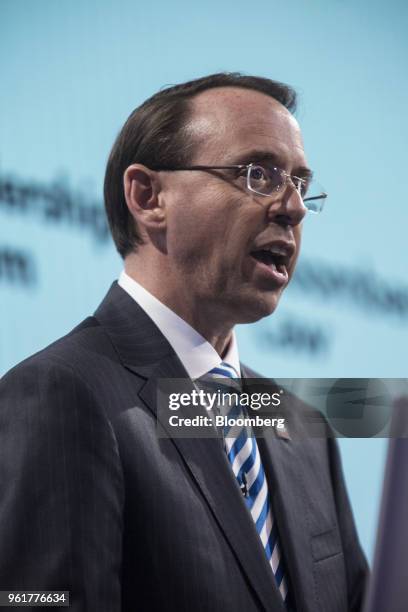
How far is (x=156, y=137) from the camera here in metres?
1.81

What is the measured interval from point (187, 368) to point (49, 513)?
45cm

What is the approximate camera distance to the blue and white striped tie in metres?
1.54

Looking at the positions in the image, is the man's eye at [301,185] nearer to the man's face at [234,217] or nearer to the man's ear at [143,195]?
the man's face at [234,217]

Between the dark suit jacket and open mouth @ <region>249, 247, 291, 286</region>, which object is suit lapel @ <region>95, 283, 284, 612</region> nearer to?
the dark suit jacket

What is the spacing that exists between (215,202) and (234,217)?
60 millimetres

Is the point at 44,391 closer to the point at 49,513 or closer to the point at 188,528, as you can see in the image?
the point at 49,513

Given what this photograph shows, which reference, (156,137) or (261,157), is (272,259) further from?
(156,137)

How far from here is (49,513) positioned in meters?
1.31

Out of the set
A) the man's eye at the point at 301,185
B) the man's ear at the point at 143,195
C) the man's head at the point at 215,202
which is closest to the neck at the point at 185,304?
the man's head at the point at 215,202

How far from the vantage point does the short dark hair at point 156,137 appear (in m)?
1.78

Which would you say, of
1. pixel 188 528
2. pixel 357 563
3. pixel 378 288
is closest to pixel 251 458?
pixel 188 528

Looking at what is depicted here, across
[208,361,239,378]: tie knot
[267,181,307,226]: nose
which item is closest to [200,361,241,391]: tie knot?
[208,361,239,378]: tie knot

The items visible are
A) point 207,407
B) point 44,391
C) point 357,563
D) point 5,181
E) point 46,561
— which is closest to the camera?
point 46,561

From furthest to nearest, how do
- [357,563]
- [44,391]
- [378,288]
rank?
1. [378,288]
2. [357,563]
3. [44,391]
